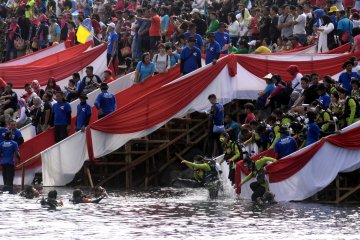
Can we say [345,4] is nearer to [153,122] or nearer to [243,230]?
[153,122]

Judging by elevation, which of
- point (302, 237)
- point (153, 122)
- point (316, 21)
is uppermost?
point (316, 21)

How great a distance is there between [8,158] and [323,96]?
904 centimetres

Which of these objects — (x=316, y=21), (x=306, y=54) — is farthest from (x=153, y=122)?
(x=316, y=21)

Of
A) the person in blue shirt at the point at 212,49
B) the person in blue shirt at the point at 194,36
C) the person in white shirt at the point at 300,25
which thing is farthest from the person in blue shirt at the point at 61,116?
the person in white shirt at the point at 300,25

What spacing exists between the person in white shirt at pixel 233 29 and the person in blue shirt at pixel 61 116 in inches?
334

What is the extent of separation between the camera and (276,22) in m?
43.2

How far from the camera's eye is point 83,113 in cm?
3816

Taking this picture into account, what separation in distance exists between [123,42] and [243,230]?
18.3 metres

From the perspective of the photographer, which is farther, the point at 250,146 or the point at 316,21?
the point at 316,21

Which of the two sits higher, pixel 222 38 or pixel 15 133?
pixel 222 38

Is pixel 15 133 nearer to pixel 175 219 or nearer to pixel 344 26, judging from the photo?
pixel 175 219

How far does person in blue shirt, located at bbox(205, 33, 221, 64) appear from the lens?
1565 inches

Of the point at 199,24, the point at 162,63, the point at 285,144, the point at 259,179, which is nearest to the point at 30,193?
the point at 259,179

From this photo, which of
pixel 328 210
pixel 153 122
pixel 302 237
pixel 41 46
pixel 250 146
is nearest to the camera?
pixel 302 237
